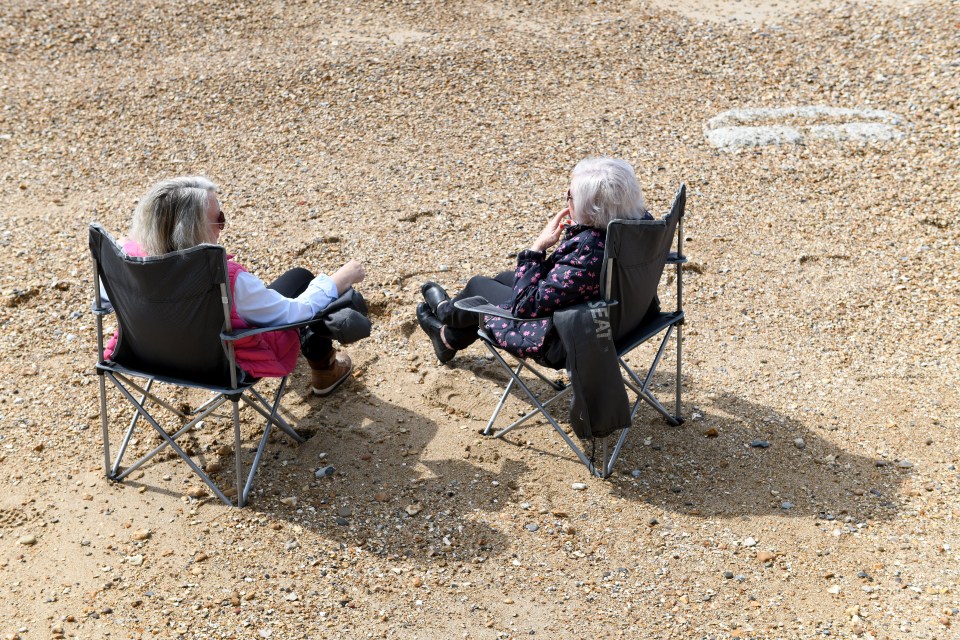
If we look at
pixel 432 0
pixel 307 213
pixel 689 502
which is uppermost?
pixel 432 0

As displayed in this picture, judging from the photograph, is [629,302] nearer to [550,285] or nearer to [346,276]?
[550,285]

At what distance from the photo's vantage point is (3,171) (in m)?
7.68

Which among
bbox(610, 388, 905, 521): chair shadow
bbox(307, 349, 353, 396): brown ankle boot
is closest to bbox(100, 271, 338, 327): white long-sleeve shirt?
bbox(307, 349, 353, 396): brown ankle boot

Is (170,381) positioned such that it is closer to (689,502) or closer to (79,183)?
(689,502)

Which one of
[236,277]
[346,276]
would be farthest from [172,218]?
[346,276]

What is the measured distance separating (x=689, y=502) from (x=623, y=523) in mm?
322

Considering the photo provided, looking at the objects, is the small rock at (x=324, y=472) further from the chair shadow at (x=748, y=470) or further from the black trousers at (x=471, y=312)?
the chair shadow at (x=748, y=470)

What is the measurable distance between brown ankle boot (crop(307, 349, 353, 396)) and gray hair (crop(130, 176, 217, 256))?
1.10 m

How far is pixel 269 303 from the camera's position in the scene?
3.98 meters

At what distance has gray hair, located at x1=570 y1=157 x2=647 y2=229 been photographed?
3973 millimetres

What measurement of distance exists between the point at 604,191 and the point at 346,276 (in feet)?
4.03

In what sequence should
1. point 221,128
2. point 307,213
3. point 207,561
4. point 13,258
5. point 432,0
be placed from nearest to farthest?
point 207,561 < point 13,258 < point 307,213 < point 221,128 < point 432,0

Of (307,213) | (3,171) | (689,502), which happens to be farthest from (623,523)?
(3,171)

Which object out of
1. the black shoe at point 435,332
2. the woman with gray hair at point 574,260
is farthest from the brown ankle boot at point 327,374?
the woman with gray hair at point 574,260
